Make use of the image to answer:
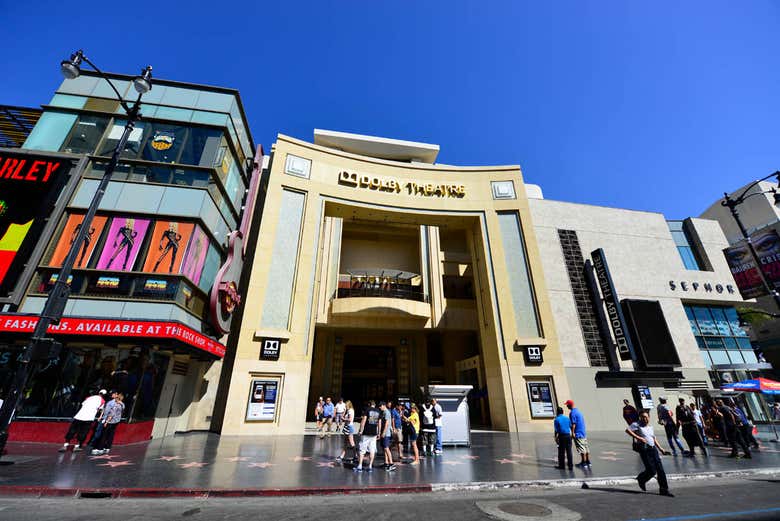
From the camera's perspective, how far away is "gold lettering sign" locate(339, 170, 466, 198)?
84.4ft

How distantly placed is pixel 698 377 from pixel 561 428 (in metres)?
23.0

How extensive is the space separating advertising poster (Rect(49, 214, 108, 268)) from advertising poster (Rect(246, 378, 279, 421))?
9.90 m

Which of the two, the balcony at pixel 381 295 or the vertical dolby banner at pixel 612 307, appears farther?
the balcony at pixel 381 295

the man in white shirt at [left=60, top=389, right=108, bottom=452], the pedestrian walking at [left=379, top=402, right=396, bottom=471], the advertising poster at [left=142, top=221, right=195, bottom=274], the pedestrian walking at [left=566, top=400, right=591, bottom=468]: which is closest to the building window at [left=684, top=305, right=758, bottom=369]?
the pedestrian walking at [left=566, top=400, right=591, bottom=468]

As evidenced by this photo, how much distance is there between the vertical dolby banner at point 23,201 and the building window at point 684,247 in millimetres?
44435

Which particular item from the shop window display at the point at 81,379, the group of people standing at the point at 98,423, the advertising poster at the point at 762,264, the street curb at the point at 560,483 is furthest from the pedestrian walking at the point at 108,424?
the advertising poster at the point at 762,264

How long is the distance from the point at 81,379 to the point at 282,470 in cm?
1027

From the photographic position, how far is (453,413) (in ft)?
45.9

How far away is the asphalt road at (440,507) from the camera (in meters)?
5.70

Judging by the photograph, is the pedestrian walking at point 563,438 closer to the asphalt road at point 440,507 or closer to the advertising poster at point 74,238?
the asphalt road at point 440,507

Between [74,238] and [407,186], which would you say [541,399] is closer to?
[407,186]

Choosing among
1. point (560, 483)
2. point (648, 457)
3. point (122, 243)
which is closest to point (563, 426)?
point (560, 483)

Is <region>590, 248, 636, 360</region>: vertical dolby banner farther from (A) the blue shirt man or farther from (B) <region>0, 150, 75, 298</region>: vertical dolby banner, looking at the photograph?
(B) <region>0, 150, 75, 298</region>: vertical dolby banner

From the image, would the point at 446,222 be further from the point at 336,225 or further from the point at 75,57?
the point at 75,57
